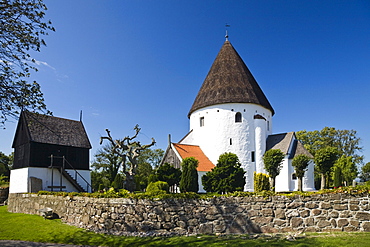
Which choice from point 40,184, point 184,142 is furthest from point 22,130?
point 184,142

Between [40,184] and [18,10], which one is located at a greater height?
[18,10]

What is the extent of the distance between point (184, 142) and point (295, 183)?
11.7m

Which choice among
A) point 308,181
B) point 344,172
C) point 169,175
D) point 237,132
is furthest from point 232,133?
point 344,172

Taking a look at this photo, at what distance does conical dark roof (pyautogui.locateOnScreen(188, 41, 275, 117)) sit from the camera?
2864cm

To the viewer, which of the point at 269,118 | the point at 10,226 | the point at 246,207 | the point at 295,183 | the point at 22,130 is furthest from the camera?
the point at 269,118

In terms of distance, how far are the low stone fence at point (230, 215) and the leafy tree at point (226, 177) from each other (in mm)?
8705

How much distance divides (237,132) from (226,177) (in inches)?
388

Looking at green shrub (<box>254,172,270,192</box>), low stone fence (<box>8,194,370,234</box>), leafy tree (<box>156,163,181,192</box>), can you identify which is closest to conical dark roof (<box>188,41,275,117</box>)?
green shrub (<box>254,172,270,192</box>)

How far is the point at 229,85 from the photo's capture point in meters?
29.3

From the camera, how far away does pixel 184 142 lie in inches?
1231

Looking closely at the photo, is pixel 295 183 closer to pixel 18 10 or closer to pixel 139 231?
pixel 139 231

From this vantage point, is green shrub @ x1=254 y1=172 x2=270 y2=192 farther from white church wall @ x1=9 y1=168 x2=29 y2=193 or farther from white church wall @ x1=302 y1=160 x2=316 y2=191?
white church wall @ x1=9 y1=168 x2=29 y2=193

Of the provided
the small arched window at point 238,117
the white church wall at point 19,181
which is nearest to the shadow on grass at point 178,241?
the white church wall at point 19,181

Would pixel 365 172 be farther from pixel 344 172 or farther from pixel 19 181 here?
pixel 19 181
